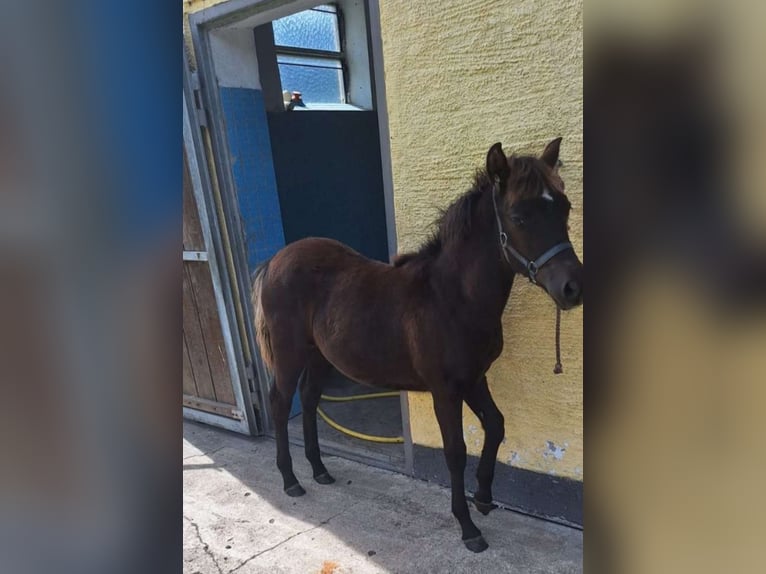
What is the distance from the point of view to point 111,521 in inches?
16.2

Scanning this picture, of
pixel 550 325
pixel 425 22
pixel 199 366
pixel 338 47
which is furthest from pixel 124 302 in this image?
pixel 338 47

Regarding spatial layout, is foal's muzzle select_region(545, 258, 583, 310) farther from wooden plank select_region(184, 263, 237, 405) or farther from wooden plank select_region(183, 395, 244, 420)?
wooden plank select_region(183, 395, 244, 420)

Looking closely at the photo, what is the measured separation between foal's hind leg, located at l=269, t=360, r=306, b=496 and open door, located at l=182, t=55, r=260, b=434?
652 mm

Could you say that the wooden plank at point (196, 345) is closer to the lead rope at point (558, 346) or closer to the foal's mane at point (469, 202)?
the foal's mane at point (469, 202)

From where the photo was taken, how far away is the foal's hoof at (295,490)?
2844 mm

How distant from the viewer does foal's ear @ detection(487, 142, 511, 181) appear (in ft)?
5.76

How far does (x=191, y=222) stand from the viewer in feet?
11.0

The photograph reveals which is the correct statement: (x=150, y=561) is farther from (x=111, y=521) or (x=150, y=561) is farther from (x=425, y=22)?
(x=425, y=22)

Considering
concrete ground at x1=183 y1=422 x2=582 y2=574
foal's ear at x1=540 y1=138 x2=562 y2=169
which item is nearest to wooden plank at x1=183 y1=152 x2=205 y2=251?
concrete ground at x1=183 y1=422 x2=582 y2=574

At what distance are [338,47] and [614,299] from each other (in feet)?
16.5

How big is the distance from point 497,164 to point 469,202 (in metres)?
0.24

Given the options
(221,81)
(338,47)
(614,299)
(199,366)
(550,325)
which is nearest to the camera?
(614,299)

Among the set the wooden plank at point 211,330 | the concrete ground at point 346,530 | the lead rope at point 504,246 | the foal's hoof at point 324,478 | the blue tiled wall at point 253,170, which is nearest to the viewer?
the lead rope at point 504,246

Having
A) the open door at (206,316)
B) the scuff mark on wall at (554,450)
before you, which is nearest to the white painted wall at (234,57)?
the open door at (206,316)
